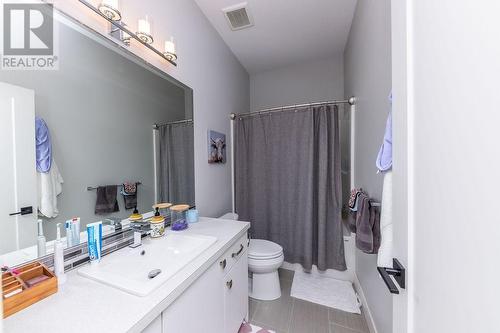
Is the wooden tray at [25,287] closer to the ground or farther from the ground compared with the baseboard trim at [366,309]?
farther from the ground

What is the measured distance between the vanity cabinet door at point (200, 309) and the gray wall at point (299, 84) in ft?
8.22

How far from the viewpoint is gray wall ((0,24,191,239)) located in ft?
2.82

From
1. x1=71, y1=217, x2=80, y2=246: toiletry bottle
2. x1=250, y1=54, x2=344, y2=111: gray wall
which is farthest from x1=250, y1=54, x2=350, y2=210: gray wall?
x1=71, y1=217, x2=80, y2=246: toiletry bottle

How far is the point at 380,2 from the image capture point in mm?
1152

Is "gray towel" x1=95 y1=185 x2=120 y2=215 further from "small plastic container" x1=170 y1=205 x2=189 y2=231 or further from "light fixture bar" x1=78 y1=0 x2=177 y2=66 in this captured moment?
"light fixture bar" x1=78 y1=0 x2=177 y2=66

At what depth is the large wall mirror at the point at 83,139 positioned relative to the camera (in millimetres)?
738

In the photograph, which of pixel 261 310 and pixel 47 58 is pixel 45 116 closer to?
pixel 47 58

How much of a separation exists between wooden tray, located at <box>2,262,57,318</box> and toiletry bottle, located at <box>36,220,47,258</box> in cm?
6

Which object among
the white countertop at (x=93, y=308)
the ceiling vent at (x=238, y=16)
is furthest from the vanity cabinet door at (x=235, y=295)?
the ceiling vent at (x=238, y=16)

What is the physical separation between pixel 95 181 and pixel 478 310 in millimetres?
1372

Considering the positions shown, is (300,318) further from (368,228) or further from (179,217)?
(179,217)

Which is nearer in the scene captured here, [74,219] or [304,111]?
[74,219]

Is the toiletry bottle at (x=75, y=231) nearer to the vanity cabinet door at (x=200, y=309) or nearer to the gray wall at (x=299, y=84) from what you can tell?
the vanity cabinet door at (x=200, y=309)

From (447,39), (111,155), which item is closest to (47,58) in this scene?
(111,155)
